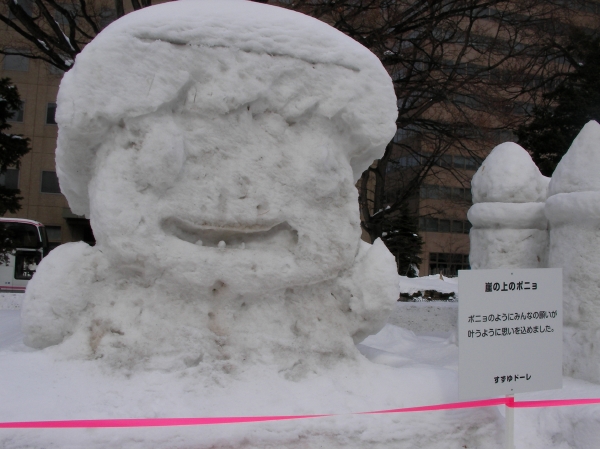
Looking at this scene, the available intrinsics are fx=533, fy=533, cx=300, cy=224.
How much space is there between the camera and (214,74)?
240 cm

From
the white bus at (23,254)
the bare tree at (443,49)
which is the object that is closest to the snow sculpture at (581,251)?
the bare tree at (443,49)

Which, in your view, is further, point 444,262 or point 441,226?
point 441,226

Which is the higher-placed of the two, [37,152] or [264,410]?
[37,152]

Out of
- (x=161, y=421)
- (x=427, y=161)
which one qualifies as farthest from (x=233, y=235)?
(x=427, y=161)

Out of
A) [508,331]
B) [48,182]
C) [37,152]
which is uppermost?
[37,152]

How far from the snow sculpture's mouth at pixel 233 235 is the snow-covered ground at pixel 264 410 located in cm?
58

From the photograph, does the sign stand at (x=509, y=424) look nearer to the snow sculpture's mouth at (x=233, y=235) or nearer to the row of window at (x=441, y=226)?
the snow sculpture's mouth at (x=233, y=235)

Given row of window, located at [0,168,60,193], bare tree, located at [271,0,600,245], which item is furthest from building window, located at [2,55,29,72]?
bare tree, located at [271,0,600,245]

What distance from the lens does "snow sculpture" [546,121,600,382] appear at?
367cm

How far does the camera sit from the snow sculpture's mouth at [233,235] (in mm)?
2455

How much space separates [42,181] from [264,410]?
2103 centimetres

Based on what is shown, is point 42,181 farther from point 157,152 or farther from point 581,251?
point 581,251

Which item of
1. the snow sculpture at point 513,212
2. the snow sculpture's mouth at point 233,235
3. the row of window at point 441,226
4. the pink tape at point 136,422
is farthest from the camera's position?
the row of window at point 441,226

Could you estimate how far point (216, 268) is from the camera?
2385 millimetres
